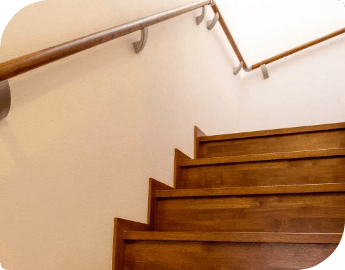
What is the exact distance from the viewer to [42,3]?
101cm

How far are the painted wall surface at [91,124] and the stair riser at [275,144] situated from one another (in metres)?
0.16

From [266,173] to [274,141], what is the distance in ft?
1.30

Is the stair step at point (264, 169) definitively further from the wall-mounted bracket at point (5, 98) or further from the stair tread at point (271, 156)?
the wall-mounted bracket at point (5, 98)

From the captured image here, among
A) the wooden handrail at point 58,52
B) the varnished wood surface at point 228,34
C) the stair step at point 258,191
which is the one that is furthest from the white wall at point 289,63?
the wooden handrail at point 58,52

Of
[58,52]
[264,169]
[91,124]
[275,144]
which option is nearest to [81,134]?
[91,124]

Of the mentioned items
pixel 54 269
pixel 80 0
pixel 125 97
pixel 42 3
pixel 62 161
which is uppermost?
pixel 80 0

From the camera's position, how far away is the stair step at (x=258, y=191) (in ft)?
4.29

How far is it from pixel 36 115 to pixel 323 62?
241 cm

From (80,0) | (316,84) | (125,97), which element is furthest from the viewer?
(316,84)

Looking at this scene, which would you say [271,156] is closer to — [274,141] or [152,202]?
[274,141]

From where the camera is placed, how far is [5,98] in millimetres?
812

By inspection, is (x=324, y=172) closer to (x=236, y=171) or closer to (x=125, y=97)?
(x=236, y=171)

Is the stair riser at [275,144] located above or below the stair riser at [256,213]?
above

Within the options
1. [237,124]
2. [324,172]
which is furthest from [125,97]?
[237,124]
